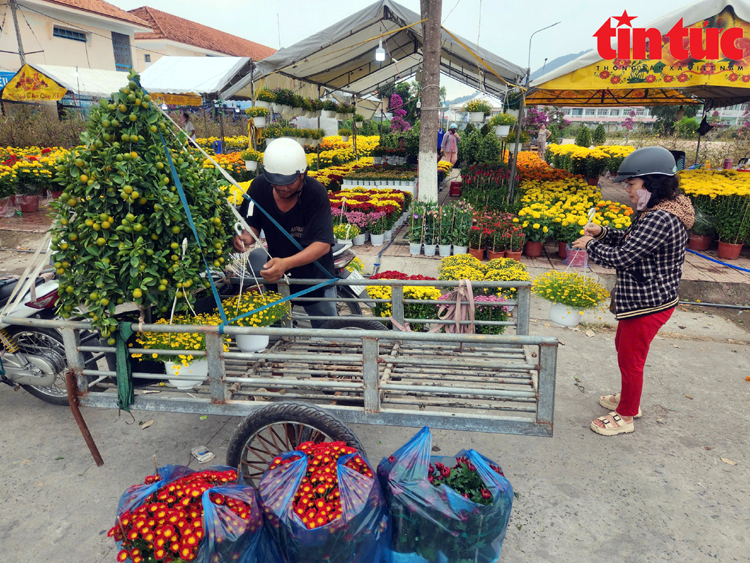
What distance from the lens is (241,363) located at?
3.24 metres

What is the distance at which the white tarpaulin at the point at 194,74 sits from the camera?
14219 mm

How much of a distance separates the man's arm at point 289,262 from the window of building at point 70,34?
2992 centimetres

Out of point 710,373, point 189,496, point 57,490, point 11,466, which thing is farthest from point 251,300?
point 710,373

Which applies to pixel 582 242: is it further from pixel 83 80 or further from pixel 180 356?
pixel 83 80

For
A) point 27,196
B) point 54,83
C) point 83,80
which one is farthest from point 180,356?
point 83,80

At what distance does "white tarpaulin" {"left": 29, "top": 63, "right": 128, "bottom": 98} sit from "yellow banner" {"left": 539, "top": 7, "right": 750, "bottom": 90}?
743 inches

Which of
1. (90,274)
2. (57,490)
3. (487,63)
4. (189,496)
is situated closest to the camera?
(189,496)

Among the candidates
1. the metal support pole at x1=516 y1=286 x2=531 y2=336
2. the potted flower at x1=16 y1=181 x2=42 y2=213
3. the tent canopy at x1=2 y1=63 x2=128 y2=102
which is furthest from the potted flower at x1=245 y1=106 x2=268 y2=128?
the metal support pole at x1=516 y1=286 x2=531 y2=336

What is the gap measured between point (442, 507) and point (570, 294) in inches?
143

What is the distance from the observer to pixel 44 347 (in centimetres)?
364

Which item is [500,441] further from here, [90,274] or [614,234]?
[90,274]

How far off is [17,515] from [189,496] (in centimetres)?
166

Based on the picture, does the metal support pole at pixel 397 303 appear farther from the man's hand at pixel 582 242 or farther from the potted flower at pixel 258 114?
the potted flower at pixel 258 114

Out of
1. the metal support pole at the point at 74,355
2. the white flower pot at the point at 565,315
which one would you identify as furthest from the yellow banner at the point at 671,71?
the metal support pole at the point at 74,355
